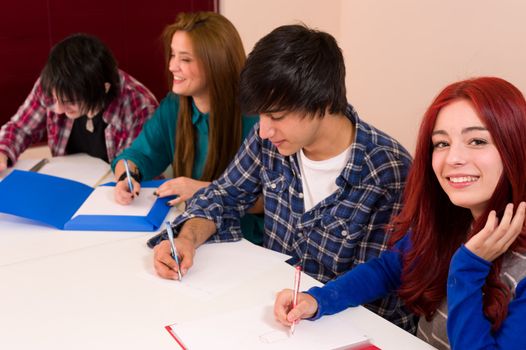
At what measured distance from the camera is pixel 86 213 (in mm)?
1763

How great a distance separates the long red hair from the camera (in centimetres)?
105

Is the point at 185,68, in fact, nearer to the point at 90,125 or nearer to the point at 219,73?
the point at 219,73

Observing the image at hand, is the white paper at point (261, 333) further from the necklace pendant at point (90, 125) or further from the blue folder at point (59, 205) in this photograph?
the necklace pendant at point (90, 125)

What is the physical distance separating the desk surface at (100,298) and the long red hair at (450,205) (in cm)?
13

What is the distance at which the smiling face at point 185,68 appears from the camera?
2053 mm

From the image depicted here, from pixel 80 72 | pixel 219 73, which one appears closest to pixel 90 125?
pixel 80 72

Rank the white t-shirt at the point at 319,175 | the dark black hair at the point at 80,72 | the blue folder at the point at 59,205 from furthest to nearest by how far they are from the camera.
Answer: the dark black hair at the point at 80,72 < the blue folder at the point at 59,205 < the white t-shirt at the point at 319,175

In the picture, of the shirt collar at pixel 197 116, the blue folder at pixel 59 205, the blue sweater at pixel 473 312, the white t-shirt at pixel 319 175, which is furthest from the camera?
the shirt collar at pixel 197 116

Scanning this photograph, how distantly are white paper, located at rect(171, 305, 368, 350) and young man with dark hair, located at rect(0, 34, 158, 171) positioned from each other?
1.38 m

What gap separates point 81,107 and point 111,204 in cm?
67

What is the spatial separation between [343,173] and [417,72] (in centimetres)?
218

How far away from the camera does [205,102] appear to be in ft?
7.03

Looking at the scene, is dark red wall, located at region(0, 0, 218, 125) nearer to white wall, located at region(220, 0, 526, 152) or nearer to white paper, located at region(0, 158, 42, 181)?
white wall, located at region(220, 0, 526, 152)

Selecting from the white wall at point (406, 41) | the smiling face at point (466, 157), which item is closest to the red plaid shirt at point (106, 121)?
the white wall at point (406, 41)
